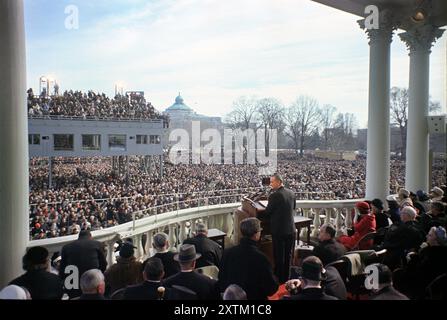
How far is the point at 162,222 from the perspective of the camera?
6.29 meters

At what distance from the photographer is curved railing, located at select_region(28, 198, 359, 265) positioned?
16.5 feet

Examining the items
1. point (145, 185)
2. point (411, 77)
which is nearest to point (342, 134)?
point (411, 77)

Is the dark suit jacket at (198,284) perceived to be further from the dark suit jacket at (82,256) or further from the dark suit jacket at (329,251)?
the dark suit jacket at (329,251)

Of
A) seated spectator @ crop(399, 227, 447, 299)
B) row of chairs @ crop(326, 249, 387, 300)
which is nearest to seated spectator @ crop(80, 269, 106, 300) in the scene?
row of chairs @ crop(326, 249, 387, 300)

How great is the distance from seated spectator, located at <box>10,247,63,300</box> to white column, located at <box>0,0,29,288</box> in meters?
1.19

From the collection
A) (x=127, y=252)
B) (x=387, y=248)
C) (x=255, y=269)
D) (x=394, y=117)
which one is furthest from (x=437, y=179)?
(x=127, y=252)

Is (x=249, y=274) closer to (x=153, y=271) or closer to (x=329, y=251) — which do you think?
(x=153, y=271)

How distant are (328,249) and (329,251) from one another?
2 centimetres

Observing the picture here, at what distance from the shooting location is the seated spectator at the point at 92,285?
285 centimetres

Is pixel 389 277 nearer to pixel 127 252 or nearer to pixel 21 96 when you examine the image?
pixel 127 252

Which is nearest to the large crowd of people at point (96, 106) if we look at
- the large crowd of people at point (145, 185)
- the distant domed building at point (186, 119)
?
the distant domed building at point (186, 119)

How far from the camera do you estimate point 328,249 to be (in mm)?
4016

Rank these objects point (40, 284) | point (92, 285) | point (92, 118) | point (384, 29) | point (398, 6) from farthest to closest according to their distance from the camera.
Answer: point (92, 118) < point (398, 6) < point (384, 29) < point (40, 284) < point (92, 285)

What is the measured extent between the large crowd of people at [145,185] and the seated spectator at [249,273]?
804 cm
